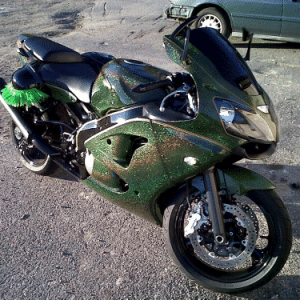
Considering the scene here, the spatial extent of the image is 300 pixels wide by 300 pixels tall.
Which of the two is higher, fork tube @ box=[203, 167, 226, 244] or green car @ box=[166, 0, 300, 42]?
fork tube @ box=[203, 167, 226, 244]

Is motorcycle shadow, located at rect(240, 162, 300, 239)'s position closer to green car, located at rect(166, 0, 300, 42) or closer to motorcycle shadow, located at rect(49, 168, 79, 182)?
motorcycle shadow, located at rect(49, 168, 79, 182)

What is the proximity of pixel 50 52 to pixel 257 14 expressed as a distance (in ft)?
15.8

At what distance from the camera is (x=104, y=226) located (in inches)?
119

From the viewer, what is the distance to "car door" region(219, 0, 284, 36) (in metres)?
6.49

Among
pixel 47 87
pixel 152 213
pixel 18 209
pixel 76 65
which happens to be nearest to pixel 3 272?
pixel 18 209

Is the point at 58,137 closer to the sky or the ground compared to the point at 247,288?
closer to the sky

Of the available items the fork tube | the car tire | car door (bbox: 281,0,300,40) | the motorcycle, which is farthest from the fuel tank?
the car tire

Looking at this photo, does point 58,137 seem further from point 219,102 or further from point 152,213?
point 219,102

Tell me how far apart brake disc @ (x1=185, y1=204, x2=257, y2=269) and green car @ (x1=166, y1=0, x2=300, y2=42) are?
Answer: 478 cm

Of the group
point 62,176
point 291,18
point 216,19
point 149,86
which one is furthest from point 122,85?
point 216,19

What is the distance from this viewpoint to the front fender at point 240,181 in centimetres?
214

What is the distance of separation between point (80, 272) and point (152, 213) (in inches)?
27.8

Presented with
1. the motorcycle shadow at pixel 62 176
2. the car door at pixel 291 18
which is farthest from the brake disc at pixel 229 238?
the car door at pixel 291 18

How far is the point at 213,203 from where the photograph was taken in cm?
220
